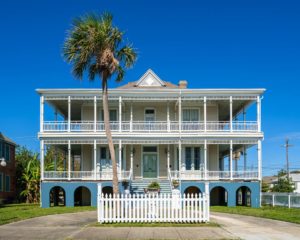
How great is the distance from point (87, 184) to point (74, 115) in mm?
10434

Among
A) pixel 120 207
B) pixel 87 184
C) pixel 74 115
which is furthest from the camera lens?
pixel 74 115

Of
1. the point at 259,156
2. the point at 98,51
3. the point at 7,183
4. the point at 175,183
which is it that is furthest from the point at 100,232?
the point at 7,183

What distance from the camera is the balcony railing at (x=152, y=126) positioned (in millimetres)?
29953

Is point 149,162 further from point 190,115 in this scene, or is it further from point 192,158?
point 190,115

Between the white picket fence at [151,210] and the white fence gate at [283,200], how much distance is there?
41.3ft

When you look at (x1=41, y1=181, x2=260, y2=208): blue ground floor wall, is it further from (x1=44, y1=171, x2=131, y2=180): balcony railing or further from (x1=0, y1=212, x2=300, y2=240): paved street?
(x1=0, y1=212, x2=300, y2=240): paved street

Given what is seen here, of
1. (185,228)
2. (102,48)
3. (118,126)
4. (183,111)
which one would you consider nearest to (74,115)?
(118,126)

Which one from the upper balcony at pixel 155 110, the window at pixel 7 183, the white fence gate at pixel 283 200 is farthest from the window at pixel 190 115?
the window at pixel 7 183

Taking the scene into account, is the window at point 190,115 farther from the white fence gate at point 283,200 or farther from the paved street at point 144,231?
the paved street at point 144,231

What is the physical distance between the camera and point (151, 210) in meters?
16.6

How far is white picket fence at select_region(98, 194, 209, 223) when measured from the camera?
16266 mm

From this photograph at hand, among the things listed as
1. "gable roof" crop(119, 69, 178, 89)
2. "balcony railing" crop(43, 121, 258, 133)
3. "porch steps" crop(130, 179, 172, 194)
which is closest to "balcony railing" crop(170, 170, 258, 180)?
"porch steps" crop(130, 179, 172, 194)

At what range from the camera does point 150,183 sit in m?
29.7

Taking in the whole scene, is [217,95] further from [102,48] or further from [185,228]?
[185,228]
